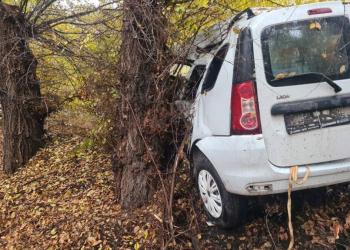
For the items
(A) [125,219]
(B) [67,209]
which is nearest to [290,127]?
(A) [125,219]

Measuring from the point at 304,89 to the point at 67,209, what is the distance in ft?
12.3

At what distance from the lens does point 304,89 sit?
12.7 ft

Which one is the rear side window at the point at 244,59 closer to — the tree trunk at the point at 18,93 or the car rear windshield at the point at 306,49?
the car rear windshield at the point at 306,49

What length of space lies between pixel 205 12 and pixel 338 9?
5.89 feet

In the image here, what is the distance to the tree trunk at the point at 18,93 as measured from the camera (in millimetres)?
7727

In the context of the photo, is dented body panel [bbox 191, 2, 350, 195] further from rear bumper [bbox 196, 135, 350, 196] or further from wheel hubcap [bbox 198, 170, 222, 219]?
wheel hubcap [bbox 198, 170, 222, 219]

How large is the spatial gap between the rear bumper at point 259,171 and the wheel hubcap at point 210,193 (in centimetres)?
43

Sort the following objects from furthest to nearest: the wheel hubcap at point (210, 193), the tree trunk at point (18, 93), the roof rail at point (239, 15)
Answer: the tree trunk at point (18, 93)
the wheel hubcap at point (210, 193)
the roof rail at point (239, 15)

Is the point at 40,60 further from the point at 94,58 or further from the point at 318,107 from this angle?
the point at 318,107

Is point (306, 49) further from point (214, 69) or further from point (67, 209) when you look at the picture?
point (67, 209)

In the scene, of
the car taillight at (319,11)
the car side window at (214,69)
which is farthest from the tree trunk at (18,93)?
the car taillight at (319,11)

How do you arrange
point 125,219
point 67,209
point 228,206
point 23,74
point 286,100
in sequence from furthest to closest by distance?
point 23,74
point 67,209
point 125,219
point 228,206
point 286,100

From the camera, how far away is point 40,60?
8891mm

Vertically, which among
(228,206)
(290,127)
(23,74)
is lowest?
(228,206)
